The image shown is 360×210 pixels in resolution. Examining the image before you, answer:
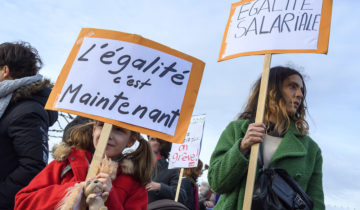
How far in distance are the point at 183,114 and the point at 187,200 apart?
3.49 meters

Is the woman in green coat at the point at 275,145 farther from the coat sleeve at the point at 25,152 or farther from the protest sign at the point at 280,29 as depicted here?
the coat sleeve at the point at 25,152

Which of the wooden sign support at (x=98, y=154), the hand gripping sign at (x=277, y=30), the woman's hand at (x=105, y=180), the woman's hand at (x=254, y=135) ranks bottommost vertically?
the woman's hand at (x=105, y=180)

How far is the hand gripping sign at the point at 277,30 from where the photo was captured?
256 cm

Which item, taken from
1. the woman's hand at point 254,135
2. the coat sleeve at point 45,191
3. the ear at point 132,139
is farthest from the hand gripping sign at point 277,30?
the coat sleeve at point 45,191

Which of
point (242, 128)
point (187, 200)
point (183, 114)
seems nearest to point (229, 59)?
point (242, 128)

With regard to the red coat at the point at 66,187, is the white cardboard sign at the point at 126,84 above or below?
above

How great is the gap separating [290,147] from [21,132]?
1.79 m

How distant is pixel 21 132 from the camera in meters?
2.61

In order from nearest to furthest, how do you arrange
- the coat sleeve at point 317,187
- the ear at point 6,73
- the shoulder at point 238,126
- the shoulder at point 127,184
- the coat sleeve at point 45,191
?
the coat sleeve at point 45,191 < the shoulder at point 127,184 < the coat sleeve at point 317,187 < the shoulder at point 238,126 < the ear at point 6,73

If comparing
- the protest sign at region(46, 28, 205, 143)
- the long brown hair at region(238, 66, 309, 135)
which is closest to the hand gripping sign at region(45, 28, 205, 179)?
the protest sign at region(46, 28, 205, 143)

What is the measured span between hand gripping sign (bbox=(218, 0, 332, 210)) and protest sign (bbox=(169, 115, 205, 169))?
11.8ft

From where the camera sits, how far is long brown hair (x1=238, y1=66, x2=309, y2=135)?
2.73 m

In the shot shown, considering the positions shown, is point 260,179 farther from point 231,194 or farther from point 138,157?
point 138,157

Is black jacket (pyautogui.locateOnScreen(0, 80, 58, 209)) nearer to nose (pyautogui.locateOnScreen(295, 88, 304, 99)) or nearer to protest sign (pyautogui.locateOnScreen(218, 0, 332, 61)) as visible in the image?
protest sign (pyautogui.locateOnScreen(218, 0, 332, 61))
